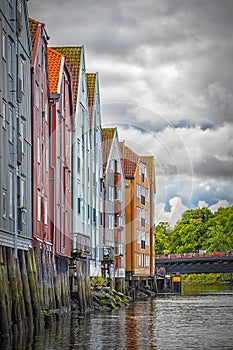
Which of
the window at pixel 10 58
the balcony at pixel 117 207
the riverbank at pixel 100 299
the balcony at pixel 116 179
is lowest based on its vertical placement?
the riverbank at pixel 100 299

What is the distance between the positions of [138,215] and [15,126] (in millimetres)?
63398

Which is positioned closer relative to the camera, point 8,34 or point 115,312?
point 8,34

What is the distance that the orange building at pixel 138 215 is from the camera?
339 ft

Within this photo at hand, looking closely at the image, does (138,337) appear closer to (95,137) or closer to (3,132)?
(3,132)

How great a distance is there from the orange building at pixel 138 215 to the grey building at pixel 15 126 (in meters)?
54.1

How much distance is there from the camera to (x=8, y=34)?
42938 mm

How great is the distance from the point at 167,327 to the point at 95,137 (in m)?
31.5

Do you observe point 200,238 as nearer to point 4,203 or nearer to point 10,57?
point 10,57

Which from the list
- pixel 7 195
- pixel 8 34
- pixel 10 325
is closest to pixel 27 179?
pixel 7 195

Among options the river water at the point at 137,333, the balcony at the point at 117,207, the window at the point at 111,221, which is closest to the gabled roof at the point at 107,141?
the window at the point at 111,221

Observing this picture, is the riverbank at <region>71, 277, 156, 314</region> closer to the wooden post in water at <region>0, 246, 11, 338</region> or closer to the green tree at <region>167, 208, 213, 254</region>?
the wooden post in water at <region>0, 246, 11, 338</region>

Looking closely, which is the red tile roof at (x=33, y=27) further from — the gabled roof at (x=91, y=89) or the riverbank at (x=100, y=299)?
the gabled roof at (x=91, y=89)

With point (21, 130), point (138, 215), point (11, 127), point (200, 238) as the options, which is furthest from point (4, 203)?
point (200, 238)

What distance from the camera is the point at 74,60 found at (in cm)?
6906
